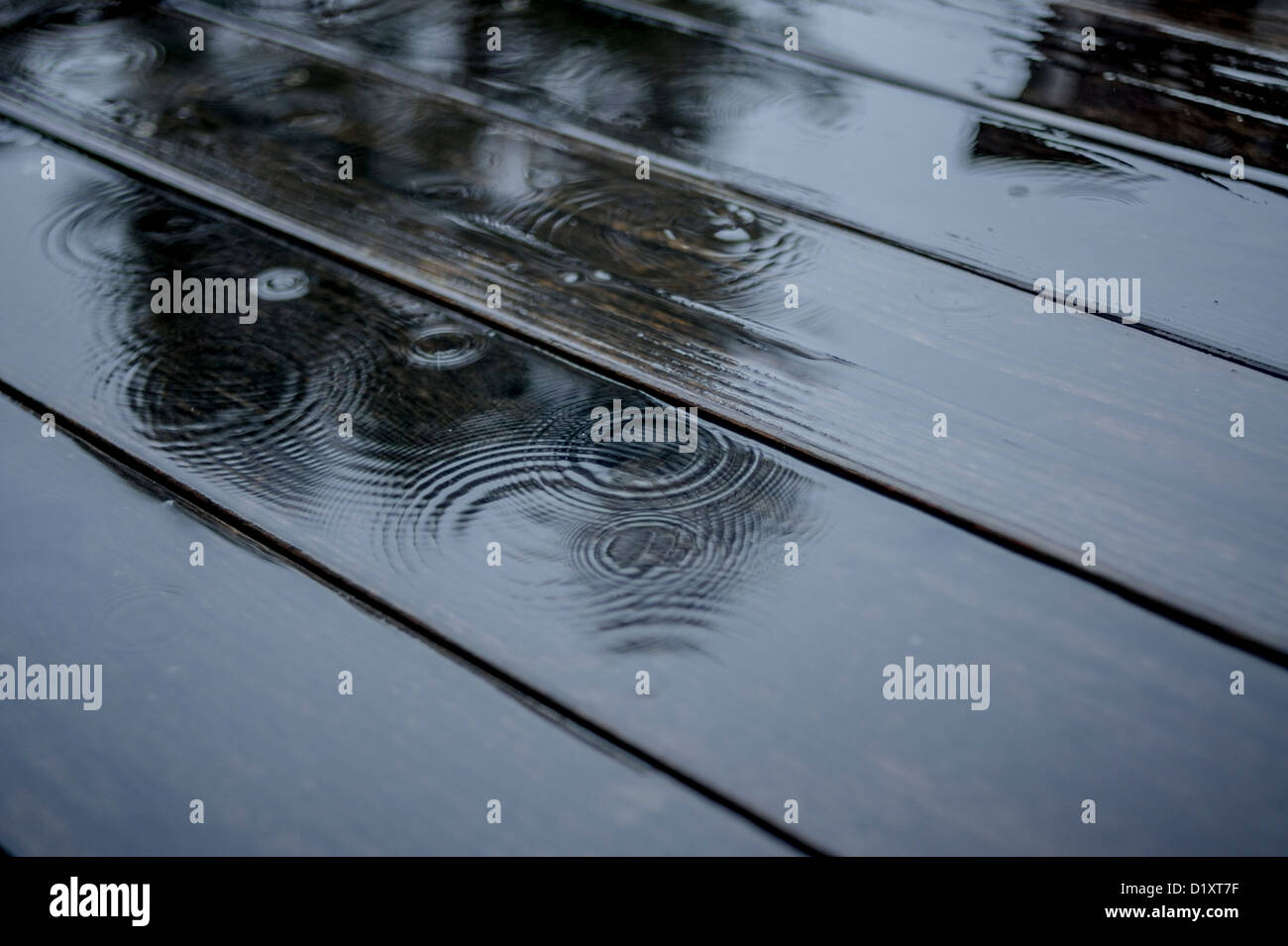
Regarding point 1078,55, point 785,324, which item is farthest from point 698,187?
point 1078,55

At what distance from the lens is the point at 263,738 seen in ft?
1.67

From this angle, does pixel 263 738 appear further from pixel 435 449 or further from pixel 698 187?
pixel 698 187

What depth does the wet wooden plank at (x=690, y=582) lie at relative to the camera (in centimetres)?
48

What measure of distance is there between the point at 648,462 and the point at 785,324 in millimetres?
178

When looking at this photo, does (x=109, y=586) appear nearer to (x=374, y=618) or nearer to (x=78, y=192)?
(x=374, y=618)

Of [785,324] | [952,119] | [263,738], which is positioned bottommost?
[263,738]

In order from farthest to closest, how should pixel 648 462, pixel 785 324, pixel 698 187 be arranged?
pixel 698 187 → pixel 785 324 → pixel 648 462

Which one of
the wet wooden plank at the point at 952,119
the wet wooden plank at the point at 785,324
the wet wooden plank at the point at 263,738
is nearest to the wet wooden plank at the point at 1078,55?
the wet wooden plank at the point at 952,119

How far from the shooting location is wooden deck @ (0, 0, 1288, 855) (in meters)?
0.49

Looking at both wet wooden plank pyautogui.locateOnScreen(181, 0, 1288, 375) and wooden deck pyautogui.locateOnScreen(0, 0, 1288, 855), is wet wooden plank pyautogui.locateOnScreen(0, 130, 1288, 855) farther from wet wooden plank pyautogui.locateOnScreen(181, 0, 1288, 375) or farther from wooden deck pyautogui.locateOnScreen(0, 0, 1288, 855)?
wet wooden plank pyautogui.locateOnScreen(181, 0, 1288, 375)

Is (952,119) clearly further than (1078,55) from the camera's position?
No

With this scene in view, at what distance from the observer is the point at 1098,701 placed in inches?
20.3

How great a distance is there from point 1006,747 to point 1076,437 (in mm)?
242
